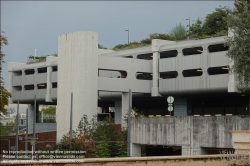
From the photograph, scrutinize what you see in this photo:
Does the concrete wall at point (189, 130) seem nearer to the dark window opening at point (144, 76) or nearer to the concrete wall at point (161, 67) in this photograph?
the concrete wall at point (161, 67)

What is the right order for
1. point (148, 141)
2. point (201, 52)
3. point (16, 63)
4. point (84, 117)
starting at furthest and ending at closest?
point (16, 63), point (201, 52), point (84, 117), point (148, 141)

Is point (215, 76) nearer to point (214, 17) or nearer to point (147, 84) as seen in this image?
point (147, 84)

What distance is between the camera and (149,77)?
66.9 metres

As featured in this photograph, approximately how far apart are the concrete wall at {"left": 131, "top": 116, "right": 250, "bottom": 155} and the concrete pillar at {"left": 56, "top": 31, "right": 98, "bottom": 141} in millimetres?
9266

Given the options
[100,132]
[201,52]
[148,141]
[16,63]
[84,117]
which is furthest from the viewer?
[16,63]

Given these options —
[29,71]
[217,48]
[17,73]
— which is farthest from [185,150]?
[17,73]

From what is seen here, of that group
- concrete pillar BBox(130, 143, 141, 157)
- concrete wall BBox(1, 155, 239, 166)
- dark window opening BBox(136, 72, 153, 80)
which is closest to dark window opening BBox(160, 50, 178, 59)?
dark window opening BBox(136, 72, 153, 80)

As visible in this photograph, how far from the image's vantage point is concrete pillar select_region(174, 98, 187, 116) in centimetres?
6612

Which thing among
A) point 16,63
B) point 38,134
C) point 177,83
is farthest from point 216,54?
point 16,63

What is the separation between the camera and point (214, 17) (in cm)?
8612

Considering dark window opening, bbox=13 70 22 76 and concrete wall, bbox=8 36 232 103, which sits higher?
dark window opening, bbox=13 70 22 76

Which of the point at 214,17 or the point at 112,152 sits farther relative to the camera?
the point at 214,17

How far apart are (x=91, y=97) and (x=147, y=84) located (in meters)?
8.76

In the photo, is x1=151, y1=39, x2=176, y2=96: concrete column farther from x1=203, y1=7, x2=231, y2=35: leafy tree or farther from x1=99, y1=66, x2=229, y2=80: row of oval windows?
x1=203, y1=7, x2=231, y2=35: leafy tree
